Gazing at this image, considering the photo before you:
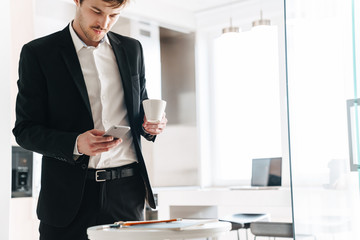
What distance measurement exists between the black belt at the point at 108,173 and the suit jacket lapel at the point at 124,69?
160 millimetres

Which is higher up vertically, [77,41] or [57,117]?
[77,41]

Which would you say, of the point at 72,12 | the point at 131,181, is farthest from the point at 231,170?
the point at 131,181

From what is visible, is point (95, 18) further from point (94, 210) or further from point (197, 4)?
point (197, 4)

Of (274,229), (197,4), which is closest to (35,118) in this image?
(274,229)

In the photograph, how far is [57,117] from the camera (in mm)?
1484

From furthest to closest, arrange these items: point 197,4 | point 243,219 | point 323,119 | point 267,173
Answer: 1. point 197,4
2. point 267,173
3. point 243,219
4. point 323,119

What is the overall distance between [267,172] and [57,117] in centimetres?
283

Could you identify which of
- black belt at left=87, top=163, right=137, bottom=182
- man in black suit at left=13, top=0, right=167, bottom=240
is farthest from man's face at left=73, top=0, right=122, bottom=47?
black belt at left=87, top=163, right=137, bottom=182

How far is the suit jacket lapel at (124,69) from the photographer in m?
1.54

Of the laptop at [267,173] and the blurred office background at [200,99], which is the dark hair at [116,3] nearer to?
the blurred office background at [200,99]

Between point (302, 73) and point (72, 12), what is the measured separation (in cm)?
264

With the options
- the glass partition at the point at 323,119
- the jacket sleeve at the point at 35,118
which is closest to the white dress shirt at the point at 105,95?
the jacket sleeve at the point at 35,118

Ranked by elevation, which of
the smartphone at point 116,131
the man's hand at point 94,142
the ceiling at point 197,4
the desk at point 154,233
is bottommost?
the desk at point 154,233

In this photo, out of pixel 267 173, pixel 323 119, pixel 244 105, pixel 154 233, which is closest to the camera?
pixel 154 233
